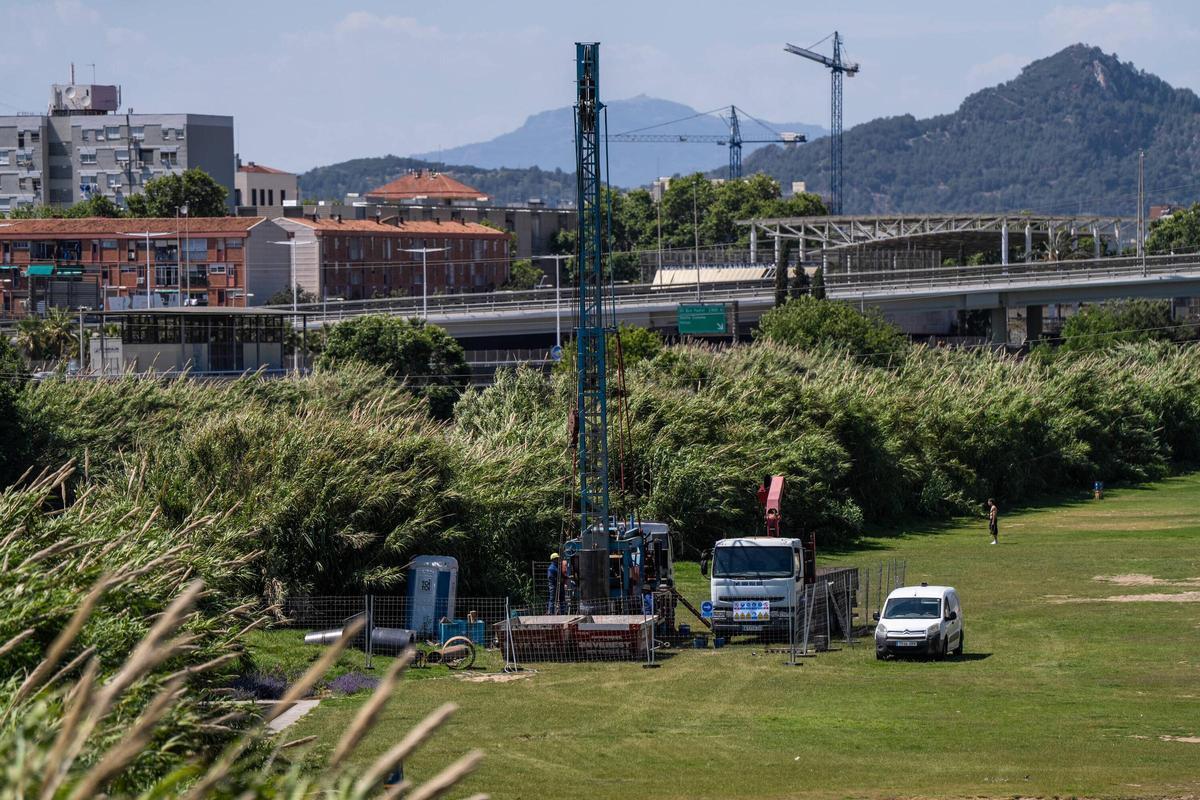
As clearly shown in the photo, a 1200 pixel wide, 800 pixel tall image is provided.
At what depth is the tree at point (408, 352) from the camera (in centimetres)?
8644

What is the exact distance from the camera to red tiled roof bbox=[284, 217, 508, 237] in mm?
148500

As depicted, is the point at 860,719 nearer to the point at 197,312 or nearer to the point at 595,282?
the point at 595,282

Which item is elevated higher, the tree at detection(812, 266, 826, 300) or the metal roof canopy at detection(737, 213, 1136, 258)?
the metal roof canopy at detection(737, 213, 1136, 258)

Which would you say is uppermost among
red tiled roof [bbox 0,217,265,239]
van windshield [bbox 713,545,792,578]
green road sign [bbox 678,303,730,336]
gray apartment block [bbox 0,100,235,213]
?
gray apartment block [bbox 0,100,235,213]

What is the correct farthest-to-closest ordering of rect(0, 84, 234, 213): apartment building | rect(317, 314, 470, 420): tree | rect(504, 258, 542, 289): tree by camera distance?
rect(0, 84, 234, 213): apartment building
rect(504, 258, 542, 289): tree
rect(317, 314, 470, 420): tree

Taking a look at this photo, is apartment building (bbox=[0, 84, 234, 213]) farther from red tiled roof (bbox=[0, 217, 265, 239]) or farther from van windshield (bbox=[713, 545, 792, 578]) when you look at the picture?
van windshield (bbox=[713, 545, 792, 578])

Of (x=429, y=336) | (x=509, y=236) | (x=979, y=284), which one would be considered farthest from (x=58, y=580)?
(x=509, y=236)

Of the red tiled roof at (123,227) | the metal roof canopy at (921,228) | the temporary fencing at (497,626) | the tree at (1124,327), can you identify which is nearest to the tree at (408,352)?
the tree at (1124,327)

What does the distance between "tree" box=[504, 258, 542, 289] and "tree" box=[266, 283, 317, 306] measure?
115ft

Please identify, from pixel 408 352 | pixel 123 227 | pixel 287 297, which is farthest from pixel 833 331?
pixel 123 227

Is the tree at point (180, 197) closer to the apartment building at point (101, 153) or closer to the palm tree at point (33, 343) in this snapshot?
the apartment building at point (101, 153)

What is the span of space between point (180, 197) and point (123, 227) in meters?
21.0

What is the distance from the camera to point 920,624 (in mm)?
34312

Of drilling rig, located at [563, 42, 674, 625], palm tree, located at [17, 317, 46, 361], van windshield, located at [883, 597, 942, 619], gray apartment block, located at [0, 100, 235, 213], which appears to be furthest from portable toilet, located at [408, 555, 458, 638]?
gray apartment block, located at [0, 100, 235, 213]
